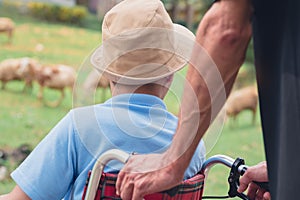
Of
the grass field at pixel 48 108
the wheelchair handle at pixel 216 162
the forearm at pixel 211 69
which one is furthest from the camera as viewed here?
the grass field at pixel 48 108

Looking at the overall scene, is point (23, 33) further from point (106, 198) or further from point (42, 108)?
point (106, 198)

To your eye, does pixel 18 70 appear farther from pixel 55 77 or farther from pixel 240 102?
pixel 240 102

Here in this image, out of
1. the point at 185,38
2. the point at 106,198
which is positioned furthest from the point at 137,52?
the point at 106,198

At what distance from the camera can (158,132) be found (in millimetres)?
1593

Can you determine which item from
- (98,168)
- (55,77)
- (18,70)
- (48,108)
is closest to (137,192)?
(98,168)

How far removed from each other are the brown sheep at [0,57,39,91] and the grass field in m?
0.23

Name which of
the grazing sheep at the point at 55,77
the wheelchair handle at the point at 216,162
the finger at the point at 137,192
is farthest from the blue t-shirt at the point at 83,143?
the grazing sheep at the point at 55,77

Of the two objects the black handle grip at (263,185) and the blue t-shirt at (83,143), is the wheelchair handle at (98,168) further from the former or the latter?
the black handle grip at (263,185)

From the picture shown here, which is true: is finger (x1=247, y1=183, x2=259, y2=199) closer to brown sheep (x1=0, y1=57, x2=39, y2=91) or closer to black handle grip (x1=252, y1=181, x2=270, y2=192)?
black handle grip (x1=252, y1=181, x2=270, y2=192)

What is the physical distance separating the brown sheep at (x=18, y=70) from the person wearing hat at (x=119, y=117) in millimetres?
5131

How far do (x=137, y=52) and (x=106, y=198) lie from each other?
1.09 ft

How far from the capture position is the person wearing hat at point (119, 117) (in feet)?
5.05

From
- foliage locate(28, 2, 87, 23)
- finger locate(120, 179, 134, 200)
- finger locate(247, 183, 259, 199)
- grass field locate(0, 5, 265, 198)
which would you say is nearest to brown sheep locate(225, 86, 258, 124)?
grass field locate(0, 5, 265, 198)

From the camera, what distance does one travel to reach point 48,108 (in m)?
6.64
